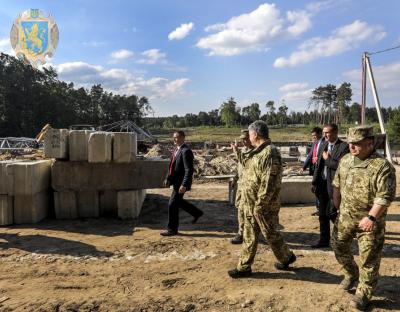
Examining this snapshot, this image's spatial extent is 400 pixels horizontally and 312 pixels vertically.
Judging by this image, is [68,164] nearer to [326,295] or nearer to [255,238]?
[255,238]

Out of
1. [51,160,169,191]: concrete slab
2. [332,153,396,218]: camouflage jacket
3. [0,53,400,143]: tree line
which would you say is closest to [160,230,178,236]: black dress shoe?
[51,160,169,191]: concrete slab

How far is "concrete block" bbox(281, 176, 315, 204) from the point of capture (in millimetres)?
9789

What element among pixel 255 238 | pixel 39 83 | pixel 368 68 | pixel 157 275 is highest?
pixel 39 83

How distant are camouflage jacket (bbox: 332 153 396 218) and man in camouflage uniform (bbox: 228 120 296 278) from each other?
70 cm

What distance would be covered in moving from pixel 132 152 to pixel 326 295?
4.75m

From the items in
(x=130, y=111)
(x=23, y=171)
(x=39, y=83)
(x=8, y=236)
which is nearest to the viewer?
(x=8, y=236)

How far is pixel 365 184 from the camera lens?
360 centimetres

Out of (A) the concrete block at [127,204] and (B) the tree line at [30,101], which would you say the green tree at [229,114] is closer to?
(B) the tree line at [30,101]

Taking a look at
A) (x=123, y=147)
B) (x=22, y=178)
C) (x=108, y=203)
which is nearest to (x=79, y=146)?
(x=123, y=147)

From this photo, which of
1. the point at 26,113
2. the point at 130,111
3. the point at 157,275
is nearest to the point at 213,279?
the point at 157,275

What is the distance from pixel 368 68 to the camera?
1761 cm

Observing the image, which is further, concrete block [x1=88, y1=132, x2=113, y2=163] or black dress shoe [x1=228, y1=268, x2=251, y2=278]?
concrete block [x1=88, y1=132, x2=113, y2=163]

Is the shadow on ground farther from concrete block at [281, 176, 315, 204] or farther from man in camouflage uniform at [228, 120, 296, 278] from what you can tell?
concrete block at [281, 176, 315, 204]

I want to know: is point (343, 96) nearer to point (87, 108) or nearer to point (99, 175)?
point (87, 108)
